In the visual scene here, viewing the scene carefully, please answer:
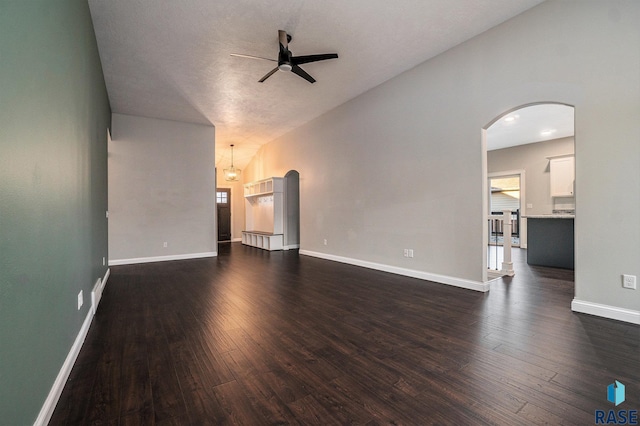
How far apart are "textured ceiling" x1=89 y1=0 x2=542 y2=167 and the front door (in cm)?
529

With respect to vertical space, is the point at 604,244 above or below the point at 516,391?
above

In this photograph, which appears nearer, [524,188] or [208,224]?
[208,224]

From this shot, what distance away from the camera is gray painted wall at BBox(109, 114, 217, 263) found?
6.15 meters

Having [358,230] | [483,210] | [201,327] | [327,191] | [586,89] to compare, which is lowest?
[201,327]

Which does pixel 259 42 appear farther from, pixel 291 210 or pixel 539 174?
pixel 539 174

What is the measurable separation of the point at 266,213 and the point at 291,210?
96cm

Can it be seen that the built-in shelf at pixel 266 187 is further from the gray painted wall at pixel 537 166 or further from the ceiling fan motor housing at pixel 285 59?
the gray painted wall at pixel 537 166

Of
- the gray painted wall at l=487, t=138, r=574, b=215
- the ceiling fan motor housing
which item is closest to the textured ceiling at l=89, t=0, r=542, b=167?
the ceiling fan motor housing

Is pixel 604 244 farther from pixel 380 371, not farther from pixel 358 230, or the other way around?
pixel 358 230

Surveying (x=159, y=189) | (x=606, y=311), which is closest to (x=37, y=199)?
(x=606, y=311)

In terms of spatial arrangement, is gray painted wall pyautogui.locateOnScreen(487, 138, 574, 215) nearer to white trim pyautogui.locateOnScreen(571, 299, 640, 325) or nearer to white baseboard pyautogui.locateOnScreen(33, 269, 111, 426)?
white trim pyautogui.locateOnScreen(571, 299, 640, 325)

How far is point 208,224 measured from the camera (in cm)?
716

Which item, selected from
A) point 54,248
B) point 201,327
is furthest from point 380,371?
point 54,248

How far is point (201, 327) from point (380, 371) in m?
1.69
